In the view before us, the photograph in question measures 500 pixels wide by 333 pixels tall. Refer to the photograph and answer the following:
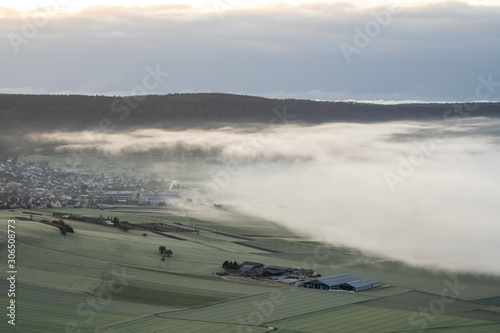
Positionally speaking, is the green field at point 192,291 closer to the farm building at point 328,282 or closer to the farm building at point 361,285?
the farm building at point 361,285

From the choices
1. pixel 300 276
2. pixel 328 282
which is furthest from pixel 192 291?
pixel 300 276

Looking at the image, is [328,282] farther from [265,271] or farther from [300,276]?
[265,271]

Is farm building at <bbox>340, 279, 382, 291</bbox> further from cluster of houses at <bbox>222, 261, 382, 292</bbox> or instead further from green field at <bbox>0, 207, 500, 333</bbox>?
green field at <bbox>0, 207, 500, 333</bbox>

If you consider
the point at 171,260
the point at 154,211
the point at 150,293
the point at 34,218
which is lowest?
the point at 150,293

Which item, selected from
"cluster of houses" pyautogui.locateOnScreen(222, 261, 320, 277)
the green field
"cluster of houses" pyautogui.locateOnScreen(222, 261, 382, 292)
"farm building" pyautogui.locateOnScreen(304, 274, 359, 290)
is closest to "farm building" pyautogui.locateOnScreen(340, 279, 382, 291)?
"cluster of houses" pyautogui.locateOnScreen(222, 261, 382, 292)

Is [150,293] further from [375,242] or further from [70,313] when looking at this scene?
[375,242]

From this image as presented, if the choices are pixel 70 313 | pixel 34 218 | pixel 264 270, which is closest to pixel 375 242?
pixel 264 270

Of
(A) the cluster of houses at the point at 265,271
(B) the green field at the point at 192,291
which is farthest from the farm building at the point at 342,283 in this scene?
(A) the cluster of houses at the point at 265,271

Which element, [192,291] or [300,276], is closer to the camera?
[192,291]
